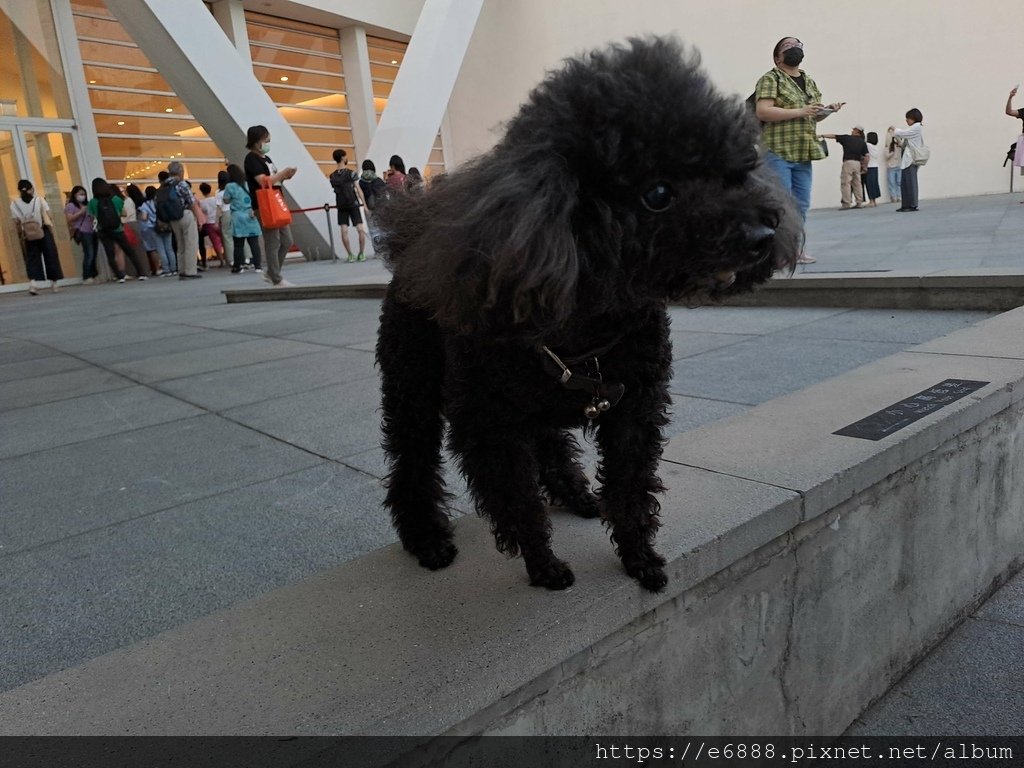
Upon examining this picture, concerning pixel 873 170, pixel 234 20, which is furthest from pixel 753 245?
pixel 234 20

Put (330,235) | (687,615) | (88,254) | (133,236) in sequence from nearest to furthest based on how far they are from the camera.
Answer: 1. (687,615)
2. (88,254)
3. (330,235)
4. (133,236)

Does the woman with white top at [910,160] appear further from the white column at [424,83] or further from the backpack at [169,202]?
the backpack at [169,202]

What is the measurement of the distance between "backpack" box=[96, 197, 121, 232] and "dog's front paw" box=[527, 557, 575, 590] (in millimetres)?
17149

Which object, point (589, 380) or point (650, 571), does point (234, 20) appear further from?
point (650, 571)

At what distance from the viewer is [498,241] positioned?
4.86ft

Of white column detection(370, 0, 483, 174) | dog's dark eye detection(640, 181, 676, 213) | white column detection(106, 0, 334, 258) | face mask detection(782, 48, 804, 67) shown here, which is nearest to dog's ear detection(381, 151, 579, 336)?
dog's dark eye detection(640, 181, 676, 213)

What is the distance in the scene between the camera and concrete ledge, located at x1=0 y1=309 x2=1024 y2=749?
1.60 metres

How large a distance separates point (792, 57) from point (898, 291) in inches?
107

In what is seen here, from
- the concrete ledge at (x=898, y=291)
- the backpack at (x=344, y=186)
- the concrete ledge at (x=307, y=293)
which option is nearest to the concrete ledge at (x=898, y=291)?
the concrete ledge at (x=898, y=291)

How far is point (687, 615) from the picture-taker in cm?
208

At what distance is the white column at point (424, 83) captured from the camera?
747 inches

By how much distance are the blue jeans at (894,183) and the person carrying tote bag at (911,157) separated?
4.72 meters

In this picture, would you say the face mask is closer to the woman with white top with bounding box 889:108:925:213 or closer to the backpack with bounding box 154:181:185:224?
the woman with white top with bounding box 889:108:925:213

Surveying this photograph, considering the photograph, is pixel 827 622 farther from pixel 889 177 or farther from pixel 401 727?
pixel 889 177
